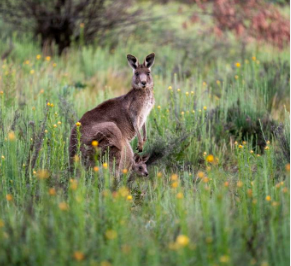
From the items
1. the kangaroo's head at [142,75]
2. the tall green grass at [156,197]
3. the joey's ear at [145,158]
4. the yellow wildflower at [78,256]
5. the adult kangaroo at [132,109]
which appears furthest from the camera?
the kangaroo's head at [142,75]

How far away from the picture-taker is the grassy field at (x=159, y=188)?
2754 millimetres

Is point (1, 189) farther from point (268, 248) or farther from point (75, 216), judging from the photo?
point (268, 248)

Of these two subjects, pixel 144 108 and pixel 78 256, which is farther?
pixel 144 108

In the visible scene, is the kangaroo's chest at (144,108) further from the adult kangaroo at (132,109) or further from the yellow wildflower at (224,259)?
the yellow wildflower at (224,259)

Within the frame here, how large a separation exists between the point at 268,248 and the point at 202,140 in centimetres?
267

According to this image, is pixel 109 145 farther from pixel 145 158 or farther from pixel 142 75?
pixel 142 75

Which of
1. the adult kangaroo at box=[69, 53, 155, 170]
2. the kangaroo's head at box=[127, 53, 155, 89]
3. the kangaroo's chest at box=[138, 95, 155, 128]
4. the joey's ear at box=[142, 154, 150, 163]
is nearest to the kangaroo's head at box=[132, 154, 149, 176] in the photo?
the joey's ear at box=[142, 154, 150, 163]

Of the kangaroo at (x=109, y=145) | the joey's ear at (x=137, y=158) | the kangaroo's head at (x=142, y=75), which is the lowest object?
the joey's ear at (x=137, y=158)

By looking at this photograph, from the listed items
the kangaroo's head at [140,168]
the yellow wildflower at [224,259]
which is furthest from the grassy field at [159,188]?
the kangaroo's head at [140,168]

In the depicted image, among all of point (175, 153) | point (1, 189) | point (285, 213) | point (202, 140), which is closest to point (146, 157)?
point (175, 153)

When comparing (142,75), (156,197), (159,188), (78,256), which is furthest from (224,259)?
(142,75)

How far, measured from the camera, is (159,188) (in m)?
3.39

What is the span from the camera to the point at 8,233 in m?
2.96

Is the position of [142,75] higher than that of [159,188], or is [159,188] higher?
[142,75]
